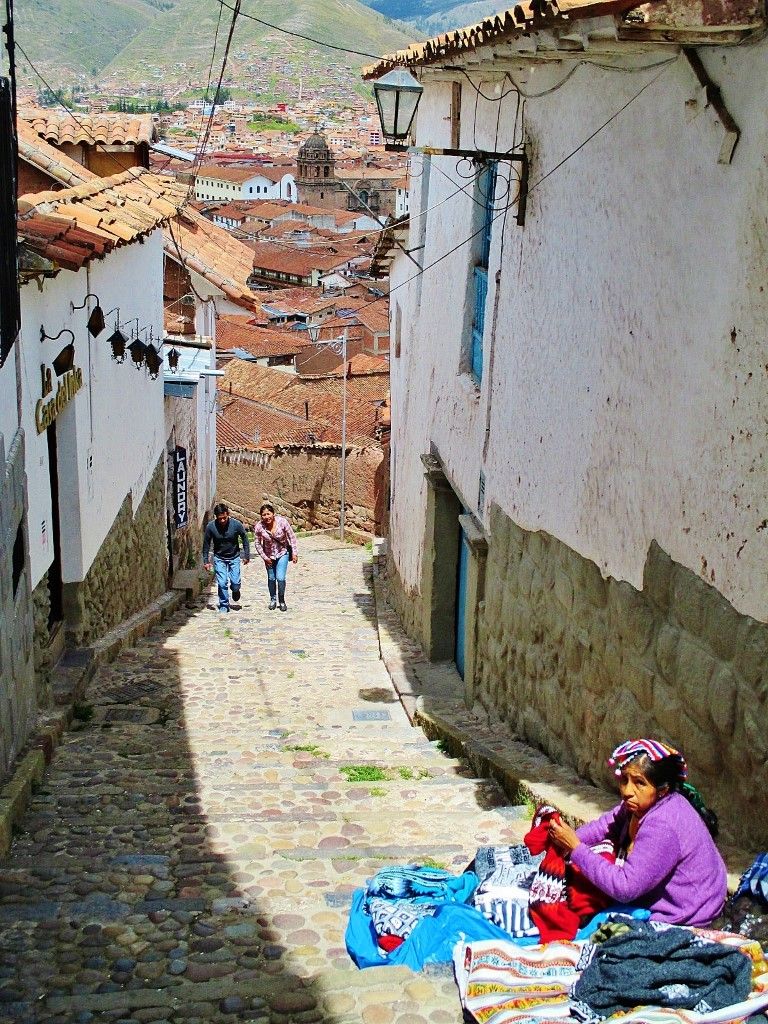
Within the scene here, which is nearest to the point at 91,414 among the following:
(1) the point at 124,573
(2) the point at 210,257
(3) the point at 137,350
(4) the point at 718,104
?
(3) the point at 137,350

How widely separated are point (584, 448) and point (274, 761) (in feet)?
10.6

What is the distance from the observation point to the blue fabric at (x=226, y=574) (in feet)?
47.6

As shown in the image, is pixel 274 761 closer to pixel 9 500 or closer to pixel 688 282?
pixel 9 500

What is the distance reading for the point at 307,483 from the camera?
91.5ft

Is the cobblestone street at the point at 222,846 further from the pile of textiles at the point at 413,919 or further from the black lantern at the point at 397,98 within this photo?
the black lantern at the point at 397,98

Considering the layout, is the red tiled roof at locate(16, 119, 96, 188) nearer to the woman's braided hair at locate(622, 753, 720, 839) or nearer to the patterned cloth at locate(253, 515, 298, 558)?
the patterned cloth at locate(253, 515, 298, 558)

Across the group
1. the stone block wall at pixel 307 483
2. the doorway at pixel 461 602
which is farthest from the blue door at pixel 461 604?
the stone block wall at pixel 307 483

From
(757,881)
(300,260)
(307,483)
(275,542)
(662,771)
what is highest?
(662,771)

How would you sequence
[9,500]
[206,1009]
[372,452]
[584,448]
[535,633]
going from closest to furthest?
1. [206,1009]
2. [584,448]
3. [9,500]
4. [535,633]
5. [372,452]

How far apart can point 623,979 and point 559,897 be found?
832 mm

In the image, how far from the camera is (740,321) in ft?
15.1

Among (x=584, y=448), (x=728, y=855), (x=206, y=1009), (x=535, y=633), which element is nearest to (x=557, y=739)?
(x=535, y=633)

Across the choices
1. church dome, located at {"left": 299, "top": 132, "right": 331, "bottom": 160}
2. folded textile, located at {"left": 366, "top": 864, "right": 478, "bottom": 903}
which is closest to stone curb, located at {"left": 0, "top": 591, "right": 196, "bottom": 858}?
folded textile, located at {"left": 366, "top": 864, "right": 478, "bottom": 903}

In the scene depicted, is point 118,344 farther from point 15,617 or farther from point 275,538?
point 15,617
